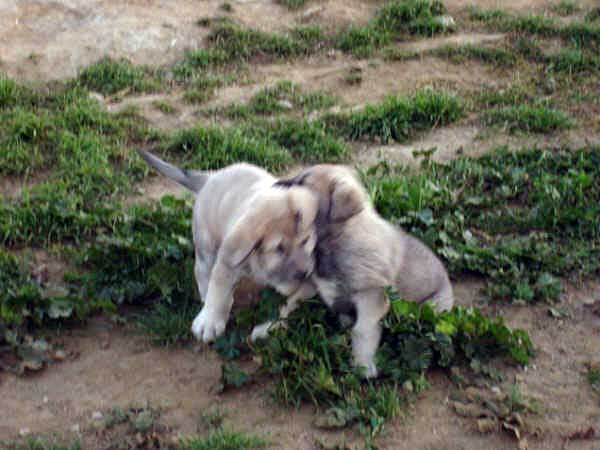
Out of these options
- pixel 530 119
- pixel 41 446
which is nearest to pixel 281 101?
pixel 530 119

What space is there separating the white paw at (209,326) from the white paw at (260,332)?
183mm

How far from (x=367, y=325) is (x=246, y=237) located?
0.85 m

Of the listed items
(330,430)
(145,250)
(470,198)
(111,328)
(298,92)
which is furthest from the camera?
(298,92)

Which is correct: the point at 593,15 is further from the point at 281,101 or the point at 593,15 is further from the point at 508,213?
the point at 508,213

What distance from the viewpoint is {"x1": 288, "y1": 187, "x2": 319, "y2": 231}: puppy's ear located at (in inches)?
179

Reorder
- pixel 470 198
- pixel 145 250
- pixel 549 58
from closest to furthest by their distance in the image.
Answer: pixel 145 250 < pixel 470 198 < pixel 549 58

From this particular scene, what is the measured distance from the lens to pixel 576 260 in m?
5.96

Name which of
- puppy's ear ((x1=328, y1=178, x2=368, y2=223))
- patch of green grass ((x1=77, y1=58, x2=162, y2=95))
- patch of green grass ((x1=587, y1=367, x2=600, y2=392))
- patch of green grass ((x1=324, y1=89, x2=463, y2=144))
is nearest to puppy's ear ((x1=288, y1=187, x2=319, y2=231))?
puppy's ear ((x1=328, y1=178, x2=368, y2=223))

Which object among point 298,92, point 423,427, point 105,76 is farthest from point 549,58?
point 423,427

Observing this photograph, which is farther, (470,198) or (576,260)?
(470,198)

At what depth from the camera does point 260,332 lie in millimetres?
5105

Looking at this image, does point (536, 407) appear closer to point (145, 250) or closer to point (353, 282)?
point (353, 282)

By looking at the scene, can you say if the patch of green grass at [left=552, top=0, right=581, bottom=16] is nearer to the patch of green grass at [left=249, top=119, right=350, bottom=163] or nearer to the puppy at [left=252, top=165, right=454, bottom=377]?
the patch of green grass at [left=249, top=119, right=350, bottom=163]

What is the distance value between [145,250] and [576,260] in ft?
9.04
